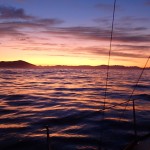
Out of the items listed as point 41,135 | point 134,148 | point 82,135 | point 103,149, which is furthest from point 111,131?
point 134,148

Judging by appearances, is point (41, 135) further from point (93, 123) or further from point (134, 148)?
point (134, 148)

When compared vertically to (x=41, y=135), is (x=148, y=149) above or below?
above

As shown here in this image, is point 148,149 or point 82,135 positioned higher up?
point 148,149

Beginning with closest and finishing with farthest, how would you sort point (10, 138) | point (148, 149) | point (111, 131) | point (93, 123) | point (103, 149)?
point (148, 149)
point (103, 149)
point (10, 138)
point (111, 131)
point (93, 123)

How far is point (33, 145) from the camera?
12773 mm

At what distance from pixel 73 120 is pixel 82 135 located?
4165 millimetres

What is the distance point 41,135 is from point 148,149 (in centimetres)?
912

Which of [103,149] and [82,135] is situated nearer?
[103,149]

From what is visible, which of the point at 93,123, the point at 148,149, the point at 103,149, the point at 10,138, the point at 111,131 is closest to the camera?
the point at 148,149

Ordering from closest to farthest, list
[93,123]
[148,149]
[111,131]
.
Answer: [148,149], [111,131], [93,123]

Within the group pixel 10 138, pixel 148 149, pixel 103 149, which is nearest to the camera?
pixel 148 149

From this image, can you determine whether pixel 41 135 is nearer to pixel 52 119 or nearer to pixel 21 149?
pixel 21 149

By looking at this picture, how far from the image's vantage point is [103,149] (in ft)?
39.9

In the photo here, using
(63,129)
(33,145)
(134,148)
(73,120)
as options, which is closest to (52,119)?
(73,120)
